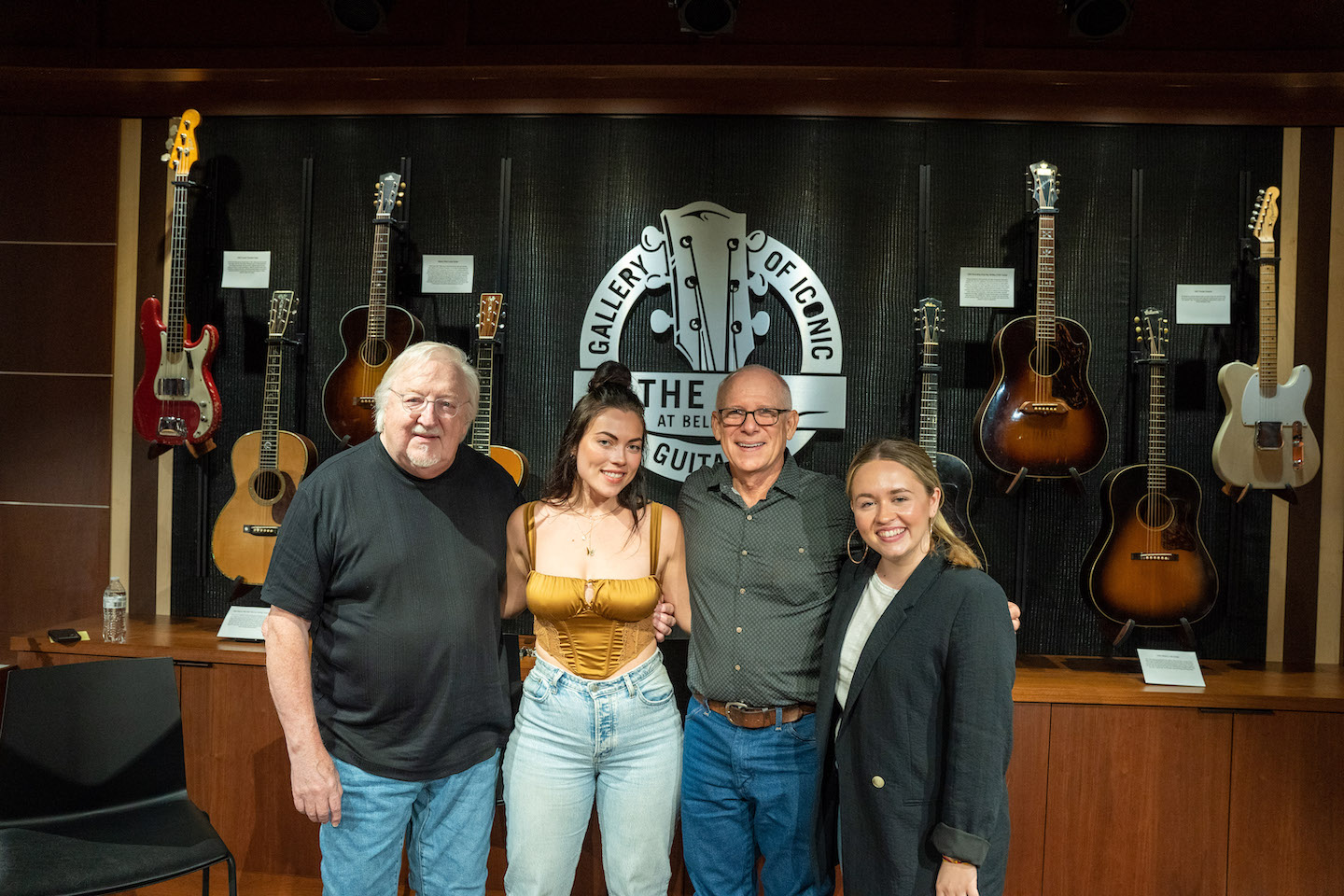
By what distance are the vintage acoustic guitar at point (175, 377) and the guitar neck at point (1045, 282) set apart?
297 centimetres

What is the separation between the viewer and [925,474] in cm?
168

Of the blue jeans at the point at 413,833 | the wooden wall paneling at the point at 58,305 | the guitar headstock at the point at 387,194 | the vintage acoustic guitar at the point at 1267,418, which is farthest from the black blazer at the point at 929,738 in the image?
the wooden wall paneling at the point at 58,305

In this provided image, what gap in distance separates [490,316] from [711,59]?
4.11 ft

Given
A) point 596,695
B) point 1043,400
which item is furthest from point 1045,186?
point 596,695

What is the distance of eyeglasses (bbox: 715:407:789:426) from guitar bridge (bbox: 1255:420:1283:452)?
1883 mm

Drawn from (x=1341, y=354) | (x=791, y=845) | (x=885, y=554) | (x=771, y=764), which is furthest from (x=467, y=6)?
(x=1341, y=354)

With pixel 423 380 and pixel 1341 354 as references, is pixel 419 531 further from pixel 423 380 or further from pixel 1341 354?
pixel 1341 354

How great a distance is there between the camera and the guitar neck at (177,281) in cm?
293

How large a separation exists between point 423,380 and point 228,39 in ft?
7.34

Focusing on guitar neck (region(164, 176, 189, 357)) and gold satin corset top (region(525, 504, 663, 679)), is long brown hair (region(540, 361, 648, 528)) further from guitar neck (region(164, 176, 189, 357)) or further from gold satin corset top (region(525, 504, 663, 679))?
guitar neck (region(164, 176, 189, 357))

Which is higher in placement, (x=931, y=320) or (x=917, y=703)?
(x=931, y=320)

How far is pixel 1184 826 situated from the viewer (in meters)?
2.47

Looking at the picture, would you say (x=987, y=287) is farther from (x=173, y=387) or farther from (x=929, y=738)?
(x=173, y=387)

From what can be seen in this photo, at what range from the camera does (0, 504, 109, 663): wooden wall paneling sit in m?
3.31
